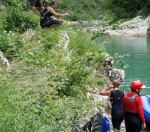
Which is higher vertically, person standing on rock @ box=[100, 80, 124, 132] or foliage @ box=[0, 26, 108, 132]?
foliage @ box=[0, 26, 108, 132]

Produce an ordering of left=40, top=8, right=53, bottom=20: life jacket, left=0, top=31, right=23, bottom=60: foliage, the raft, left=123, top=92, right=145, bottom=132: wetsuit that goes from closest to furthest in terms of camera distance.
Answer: left=123, top=92, right=145, bottom=132: wetsuit, left=0, top=31, right=23, bottom=60: foliage, the raft, left=40, top=8, right=53, bottom=20: life jacket

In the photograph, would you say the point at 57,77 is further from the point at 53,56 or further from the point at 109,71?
the point at 109,71

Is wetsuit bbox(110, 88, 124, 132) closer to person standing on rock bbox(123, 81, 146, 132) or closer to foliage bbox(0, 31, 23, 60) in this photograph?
person standing on rock bbox(123, 81, 146, 132)

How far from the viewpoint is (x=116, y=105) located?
7.13 m

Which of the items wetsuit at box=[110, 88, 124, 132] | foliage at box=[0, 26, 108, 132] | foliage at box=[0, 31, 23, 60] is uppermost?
foliage at box=[0, 31, 23, 60]

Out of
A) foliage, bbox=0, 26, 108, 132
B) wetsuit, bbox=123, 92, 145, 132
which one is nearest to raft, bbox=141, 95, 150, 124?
foliage, bbox=0, 26, 108, 132

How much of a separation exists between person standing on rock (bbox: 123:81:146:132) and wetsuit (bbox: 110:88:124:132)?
1.66 ft

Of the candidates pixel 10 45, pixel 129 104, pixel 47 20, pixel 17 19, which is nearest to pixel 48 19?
pixel 47 20

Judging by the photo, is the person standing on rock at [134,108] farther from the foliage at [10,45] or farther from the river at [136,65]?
the river at [136,65]

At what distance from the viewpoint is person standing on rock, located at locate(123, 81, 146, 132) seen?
249 inches

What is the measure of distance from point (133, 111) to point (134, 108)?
0.06 meters

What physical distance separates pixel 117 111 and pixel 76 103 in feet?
5.84

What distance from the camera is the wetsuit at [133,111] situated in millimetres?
6332

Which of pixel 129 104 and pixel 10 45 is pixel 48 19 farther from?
pixel 129 104
